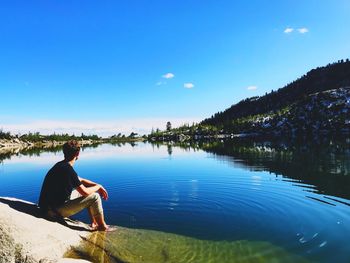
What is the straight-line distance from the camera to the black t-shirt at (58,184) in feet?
43.7

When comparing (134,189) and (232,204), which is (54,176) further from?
(134,189)

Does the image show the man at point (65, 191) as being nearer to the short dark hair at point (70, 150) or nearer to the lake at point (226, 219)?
the short dark hair at point (70, 150)

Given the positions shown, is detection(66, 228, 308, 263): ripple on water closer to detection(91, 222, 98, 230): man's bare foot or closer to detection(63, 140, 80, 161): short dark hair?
detection(91, 222, 98, 230): man's bare foot

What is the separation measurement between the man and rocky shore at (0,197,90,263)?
2.03 feet

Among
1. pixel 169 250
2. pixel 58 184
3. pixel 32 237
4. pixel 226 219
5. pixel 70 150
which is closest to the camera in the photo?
pixel 32 237

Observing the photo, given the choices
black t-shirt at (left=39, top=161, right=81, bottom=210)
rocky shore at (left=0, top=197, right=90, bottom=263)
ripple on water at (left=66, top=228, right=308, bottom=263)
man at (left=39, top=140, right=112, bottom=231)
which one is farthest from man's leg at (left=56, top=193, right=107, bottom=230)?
ripple on water at (left=66, top=228, right=308, bottom=263)

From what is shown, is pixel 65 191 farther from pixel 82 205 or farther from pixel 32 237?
pixel 32 237

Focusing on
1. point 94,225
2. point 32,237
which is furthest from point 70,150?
point 32,237

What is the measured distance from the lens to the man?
13.4 meters

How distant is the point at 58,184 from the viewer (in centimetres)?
1352

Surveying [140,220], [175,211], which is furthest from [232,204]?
[140,220]

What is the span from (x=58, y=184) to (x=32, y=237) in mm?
2680

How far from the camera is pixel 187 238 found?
14672 millimetres

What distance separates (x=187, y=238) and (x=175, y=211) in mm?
5418
